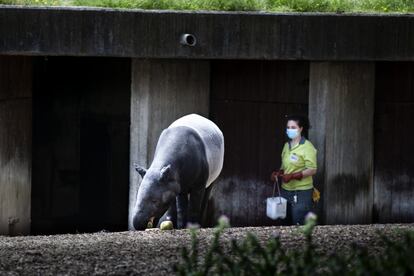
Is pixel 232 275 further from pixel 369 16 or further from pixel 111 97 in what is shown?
pixel 111 97

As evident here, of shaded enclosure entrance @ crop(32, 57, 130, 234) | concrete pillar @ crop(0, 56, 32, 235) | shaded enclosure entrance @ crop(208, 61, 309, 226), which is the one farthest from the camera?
shaded enclosure entrance @ crop(32, 57, 130, 234)

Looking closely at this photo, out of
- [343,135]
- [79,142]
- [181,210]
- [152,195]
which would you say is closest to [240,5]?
[343,135]

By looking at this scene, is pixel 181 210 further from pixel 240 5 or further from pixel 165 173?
pixel 240 5

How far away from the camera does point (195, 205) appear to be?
15.5 meters

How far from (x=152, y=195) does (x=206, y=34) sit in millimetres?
2078

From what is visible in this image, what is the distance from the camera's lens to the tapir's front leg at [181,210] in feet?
50.4

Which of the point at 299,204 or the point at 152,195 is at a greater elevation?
the point at 152,195

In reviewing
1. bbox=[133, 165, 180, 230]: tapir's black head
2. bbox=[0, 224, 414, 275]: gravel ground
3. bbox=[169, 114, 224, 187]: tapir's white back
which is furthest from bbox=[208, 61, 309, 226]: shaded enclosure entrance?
bbox=[0, 224, 414, 275]: gravel ground

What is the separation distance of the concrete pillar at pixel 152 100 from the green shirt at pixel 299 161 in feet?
5.08

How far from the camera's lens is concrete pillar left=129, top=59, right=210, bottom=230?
15.8m

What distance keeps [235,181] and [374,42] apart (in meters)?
2.54

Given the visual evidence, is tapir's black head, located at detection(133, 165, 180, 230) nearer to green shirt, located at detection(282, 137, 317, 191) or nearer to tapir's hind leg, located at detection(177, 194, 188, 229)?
tapir's hind leg, located at detection(177, 194, 188, 229)

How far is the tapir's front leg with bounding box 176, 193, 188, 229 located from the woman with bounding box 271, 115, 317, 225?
43.3 inches

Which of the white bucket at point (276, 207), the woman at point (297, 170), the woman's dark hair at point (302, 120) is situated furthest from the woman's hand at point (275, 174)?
the woman's dark hair at point (302, 120)
